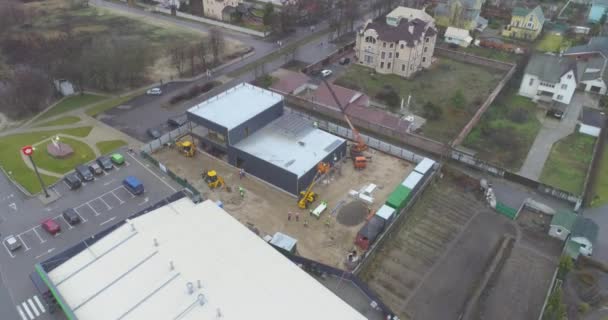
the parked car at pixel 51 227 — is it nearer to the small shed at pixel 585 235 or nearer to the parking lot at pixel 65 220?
the parking lot at pixel 65 220

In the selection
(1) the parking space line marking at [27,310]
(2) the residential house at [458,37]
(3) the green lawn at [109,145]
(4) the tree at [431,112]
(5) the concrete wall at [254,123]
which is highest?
→ (2) the residential house at [458,37]

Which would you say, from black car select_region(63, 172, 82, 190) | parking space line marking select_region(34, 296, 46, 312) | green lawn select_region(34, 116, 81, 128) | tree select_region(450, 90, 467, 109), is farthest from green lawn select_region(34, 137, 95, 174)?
tree select_region(450, 90, 467, 109)

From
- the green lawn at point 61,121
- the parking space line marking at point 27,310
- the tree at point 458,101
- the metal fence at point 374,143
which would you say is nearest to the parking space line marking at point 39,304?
the parking space line marking at point 27,310

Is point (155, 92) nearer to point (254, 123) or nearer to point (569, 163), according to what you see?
point (254, 123)

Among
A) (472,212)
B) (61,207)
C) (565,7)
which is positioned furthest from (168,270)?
(565,7)

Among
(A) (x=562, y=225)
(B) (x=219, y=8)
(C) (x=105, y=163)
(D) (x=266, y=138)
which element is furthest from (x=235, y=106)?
(B) (x=219, y=8)

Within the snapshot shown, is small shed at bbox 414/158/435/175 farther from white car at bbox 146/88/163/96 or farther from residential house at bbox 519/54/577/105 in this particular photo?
white car at bbox 146/88/163/96

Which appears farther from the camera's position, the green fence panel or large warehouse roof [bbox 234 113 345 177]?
large warehouse roof [bbox 234 113 345 177]
